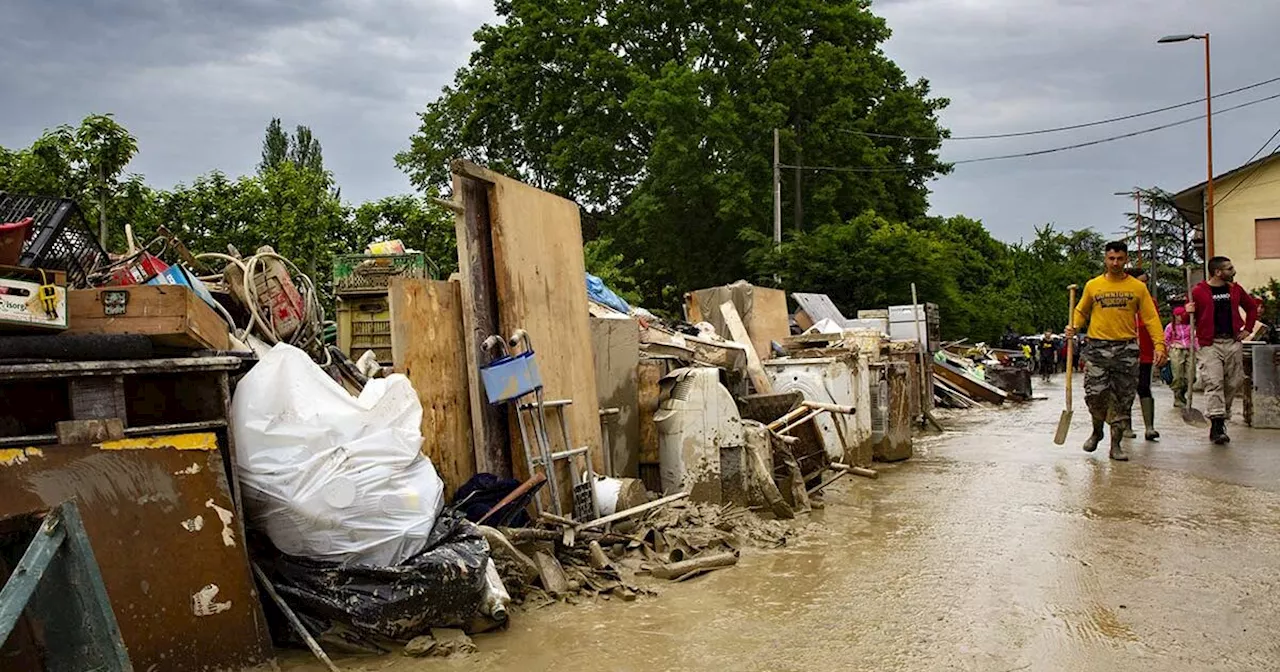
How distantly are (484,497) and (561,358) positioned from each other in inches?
53.9

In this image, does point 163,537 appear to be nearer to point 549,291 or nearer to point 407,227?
point 549,291

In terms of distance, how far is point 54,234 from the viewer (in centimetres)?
414

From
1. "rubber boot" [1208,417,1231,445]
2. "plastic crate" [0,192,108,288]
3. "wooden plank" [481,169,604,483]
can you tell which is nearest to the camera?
"plastic crate" [0,192,108,288]

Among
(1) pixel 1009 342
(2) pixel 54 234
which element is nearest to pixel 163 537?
(2) pixel 54 234

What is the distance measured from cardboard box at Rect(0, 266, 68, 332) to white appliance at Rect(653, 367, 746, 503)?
148 inches

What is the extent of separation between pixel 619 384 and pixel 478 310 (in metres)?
1.50

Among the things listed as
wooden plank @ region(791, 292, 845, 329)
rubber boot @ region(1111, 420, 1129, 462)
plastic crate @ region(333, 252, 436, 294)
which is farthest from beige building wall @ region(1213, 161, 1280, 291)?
plastic crate @ region(333, 252, 436, 294)

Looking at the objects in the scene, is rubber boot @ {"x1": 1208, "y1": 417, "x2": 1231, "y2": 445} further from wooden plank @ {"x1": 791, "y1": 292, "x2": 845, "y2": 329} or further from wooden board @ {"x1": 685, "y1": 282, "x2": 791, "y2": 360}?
wooden plank @ {"x1": 791, "y1": 292, "x2": 845, "y2": 329}

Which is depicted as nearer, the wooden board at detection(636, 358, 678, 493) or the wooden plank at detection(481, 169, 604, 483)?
the wooden plank at detection(481, 169, 604, 483)

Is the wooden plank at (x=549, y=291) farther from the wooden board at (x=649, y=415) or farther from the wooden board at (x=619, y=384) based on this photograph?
the wooden board at (x=649, y=415)

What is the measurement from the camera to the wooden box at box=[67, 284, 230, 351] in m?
3.74

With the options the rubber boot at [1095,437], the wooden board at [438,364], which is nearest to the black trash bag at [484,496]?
the wooden board at [438,364]

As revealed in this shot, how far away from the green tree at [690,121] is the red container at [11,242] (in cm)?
2439

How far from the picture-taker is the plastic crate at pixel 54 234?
406 centimetres
